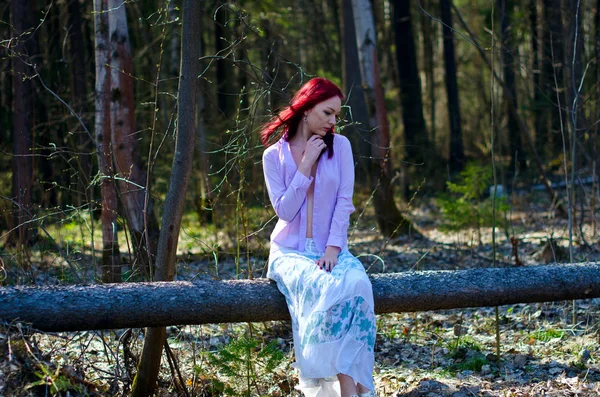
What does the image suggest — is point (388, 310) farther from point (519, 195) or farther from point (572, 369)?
point (519, 195)

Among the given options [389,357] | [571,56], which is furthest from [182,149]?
[571,56]

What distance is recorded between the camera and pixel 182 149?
397 cm

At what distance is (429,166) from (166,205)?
13.0m

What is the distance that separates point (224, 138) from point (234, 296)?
9.31 meters

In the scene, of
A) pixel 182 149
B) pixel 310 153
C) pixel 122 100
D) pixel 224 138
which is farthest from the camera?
pixel 224 138

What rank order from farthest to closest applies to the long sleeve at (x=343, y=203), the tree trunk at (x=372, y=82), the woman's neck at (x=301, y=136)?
1. the tree trunk at (x=372, y=82)
2. the woman's neck at (x=301, y=136)
3. the long sleeve at (x=343, y=203)

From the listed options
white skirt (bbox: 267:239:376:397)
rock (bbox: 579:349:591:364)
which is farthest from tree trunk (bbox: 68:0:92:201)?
rock (bbox: 579:349:591:364)

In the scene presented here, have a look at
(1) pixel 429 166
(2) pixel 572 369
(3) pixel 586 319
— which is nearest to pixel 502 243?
(3) pixel 586 319

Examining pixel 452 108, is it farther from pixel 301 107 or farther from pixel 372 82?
pixel 301 107

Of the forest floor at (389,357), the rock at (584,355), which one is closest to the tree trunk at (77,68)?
the forest floor at (389,357)

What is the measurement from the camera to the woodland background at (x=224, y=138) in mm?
4641

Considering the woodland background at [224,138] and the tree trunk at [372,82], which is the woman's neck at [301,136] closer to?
the woodland background at [224,138]

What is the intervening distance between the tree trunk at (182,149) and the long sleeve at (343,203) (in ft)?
2.91

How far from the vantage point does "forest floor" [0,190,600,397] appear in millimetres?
3701
